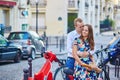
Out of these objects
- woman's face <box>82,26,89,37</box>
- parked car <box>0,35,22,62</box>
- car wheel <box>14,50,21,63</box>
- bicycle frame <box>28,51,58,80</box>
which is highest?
woman's face <box>82,26,89,37</box>

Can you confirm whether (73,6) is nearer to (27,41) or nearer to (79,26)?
(27,41)

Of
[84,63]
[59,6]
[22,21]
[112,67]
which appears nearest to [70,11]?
[59,6]

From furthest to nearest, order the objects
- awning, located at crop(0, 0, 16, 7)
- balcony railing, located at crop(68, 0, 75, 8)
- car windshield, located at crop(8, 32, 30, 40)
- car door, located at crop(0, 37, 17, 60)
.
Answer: balcony railing, located at crop(68, 0, 75, 8), awning, located at crop(0, 0, 16, 7), car windshield, located at crop(8, 32, 30, 40), car door, located at crop(0, 37, 17, 60)

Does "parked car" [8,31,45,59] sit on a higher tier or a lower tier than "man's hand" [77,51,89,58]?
lower

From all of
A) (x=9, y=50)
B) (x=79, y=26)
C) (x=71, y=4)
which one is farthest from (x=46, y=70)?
(x=71, y=4)

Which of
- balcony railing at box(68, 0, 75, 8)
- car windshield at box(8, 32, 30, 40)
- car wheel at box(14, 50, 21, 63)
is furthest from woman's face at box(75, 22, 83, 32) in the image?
balcony railing at box(68, 0, 75, 8)

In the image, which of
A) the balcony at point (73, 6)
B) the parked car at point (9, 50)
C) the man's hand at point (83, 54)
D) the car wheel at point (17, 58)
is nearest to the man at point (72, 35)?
the man's hand at point (83, 54)

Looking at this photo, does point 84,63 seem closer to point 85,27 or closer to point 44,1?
point 85,27

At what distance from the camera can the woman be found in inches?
357

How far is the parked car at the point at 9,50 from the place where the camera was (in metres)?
21.0

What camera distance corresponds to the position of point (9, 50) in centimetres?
2159

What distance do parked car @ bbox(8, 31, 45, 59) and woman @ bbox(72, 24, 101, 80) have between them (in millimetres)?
15436

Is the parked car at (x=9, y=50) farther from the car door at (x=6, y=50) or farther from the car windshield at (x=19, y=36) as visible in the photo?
the car windshield at (x=19, y=36)

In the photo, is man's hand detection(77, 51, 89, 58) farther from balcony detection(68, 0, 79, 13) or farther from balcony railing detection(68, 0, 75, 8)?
balcony railing detection(68, 0, 75, 8)
